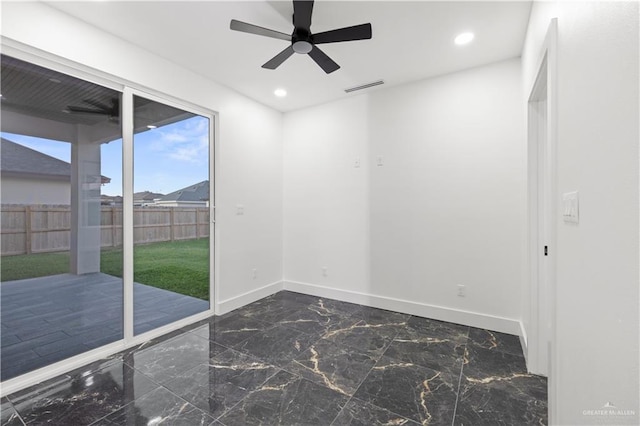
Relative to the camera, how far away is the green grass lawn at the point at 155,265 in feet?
6.66

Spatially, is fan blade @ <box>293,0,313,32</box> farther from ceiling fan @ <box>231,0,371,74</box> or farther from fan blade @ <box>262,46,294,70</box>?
fan blade @ <box>262,46,294,70</box>

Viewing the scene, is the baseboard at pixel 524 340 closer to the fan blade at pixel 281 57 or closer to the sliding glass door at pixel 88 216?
the fan blade at pixel 281 57

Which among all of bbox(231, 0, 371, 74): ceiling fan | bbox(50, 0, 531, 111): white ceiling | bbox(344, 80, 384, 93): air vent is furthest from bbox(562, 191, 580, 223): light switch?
bbox(344, 80, 384, 93): air vent

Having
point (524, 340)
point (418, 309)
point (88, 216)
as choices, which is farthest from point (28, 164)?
point (524, 340)

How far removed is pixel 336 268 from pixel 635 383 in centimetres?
321

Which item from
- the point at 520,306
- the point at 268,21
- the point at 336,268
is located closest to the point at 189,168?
the point at 268,21

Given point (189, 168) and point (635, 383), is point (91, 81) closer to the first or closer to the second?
point (189, 168)

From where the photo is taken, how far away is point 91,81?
7.64ft

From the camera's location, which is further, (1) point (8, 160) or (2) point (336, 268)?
(2) point (336, 268)

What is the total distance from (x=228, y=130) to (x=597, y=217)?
3438mm

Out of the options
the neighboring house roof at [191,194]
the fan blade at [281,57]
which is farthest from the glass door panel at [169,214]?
the fan blade at [281,57]

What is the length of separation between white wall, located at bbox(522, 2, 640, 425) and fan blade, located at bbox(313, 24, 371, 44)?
3.52 ft

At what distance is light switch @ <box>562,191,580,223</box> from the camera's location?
1088mm

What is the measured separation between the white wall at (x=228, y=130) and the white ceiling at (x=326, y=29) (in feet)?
0.45
